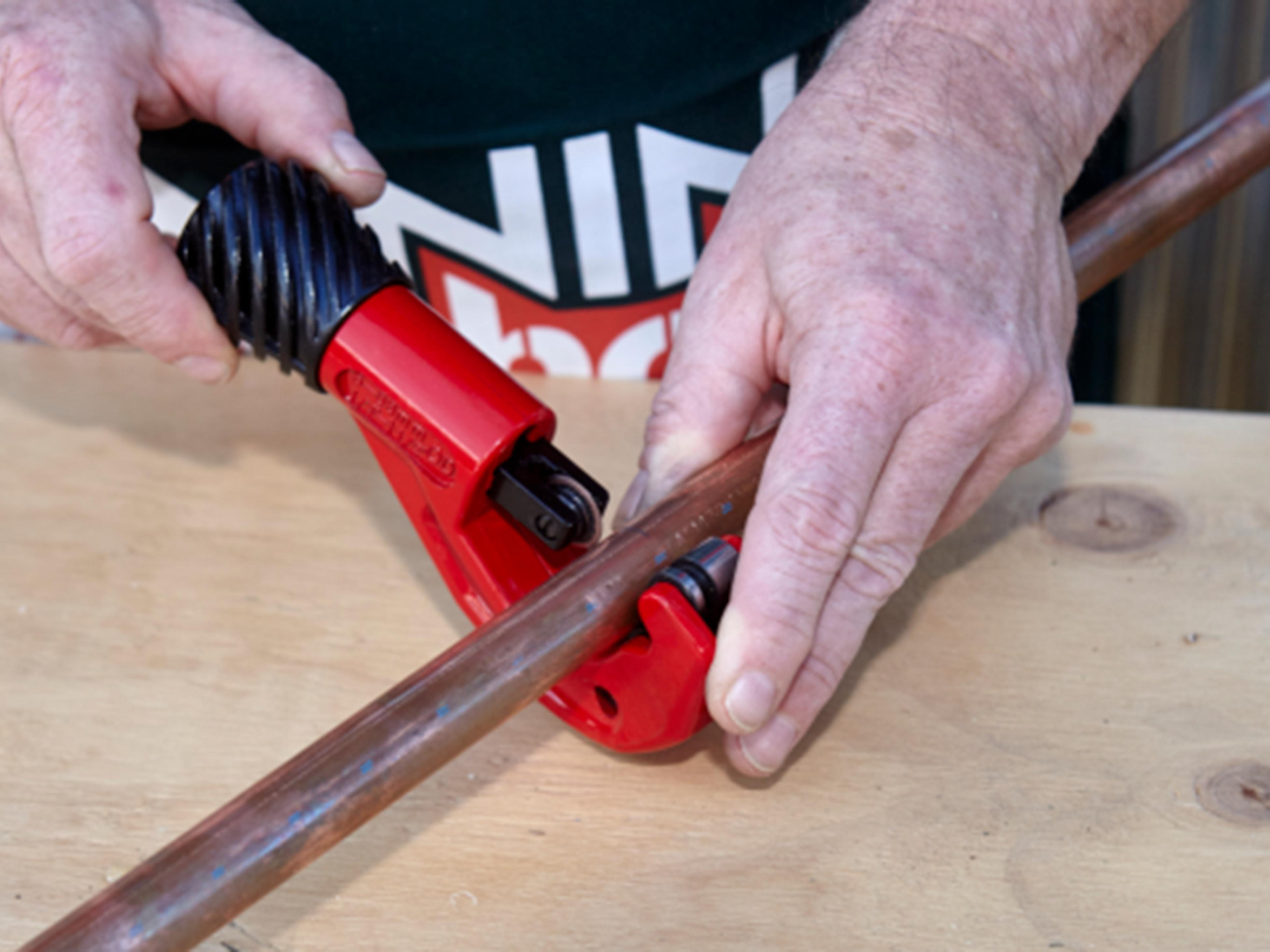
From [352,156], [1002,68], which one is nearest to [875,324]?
[1002,68]

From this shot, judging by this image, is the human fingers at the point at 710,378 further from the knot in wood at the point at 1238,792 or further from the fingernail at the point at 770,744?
the knot in wood at the point at 1238,792

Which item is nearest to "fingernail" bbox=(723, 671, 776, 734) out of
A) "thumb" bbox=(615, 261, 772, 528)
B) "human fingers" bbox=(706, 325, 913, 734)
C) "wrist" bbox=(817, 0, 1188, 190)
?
"human fingers" bbox=(706, 325, 913, 734)

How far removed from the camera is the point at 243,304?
66 centimetres

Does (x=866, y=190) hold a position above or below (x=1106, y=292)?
above

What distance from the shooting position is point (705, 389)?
2.10ft

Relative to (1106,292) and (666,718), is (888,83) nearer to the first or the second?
(666,718)

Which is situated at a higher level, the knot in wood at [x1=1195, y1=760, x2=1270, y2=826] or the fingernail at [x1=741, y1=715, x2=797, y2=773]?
the fingernail at [x1=741, y1=715, x2=797, y2=773]

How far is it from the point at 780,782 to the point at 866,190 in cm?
32

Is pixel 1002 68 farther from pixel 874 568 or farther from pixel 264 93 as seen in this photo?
pixel 264 93

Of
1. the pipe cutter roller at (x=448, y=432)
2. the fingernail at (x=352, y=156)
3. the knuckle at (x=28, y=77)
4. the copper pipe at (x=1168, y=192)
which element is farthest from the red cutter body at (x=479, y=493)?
the copper pipe at (x=1168, y=192)

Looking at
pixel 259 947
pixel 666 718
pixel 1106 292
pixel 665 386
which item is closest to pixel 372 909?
pixel 259 947

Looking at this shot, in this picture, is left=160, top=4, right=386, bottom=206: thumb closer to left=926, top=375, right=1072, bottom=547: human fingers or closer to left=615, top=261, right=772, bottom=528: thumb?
left=615, top=261, right=772, bottom=528: thumb

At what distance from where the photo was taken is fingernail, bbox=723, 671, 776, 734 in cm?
54

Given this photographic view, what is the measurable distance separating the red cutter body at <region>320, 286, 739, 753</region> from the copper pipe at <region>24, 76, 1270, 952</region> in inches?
1.1
